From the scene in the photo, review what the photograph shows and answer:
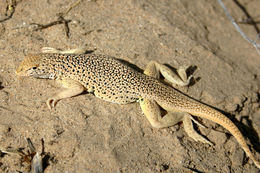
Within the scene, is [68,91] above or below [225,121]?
above

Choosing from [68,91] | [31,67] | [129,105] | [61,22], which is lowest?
[129,105]

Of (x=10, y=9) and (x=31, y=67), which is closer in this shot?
(x=31, y=67)

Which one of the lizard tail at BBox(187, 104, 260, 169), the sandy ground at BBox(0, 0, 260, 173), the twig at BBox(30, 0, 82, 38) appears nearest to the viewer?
the sandy ground at BBox(0, 0, 260, 173)

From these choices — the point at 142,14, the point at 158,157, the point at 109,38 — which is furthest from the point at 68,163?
the point at 142,14

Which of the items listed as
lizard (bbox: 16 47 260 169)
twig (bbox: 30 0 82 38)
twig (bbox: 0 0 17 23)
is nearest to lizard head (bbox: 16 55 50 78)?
lizard (bbox: 16 47 260 169)

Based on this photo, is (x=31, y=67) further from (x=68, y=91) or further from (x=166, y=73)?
(x=166, y=73)

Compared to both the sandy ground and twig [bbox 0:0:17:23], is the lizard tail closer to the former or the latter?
the sandy ground

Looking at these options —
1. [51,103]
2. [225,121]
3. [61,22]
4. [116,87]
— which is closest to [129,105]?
[116,87]

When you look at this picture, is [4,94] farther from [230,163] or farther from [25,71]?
[230,163]
